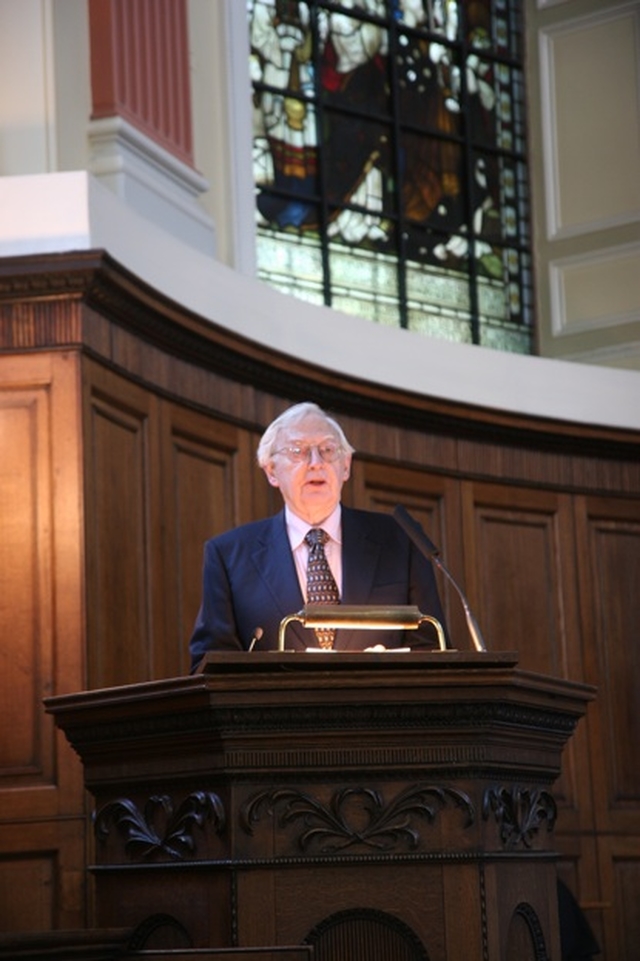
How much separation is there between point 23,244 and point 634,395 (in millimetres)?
3999

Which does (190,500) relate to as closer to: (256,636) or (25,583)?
→ (25,583)

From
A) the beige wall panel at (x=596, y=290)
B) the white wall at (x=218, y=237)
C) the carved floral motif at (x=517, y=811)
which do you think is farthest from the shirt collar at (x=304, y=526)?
the beige wall panel at (x=596, y=290)

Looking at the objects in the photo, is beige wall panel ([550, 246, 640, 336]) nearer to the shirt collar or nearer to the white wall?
the white wall

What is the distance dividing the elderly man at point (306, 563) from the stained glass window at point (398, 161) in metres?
4.24

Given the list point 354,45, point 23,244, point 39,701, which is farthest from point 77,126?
point 354,45

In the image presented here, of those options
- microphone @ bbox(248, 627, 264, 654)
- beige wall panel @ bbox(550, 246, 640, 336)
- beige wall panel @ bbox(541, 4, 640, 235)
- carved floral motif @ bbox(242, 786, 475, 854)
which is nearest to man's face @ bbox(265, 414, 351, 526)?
microphone @ bbox(248, 627, 264, 654)

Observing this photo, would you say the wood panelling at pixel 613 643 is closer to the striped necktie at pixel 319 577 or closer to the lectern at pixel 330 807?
the striped necktie at pixel 319 577

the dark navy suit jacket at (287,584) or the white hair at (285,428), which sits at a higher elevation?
the white hair at (285,428)

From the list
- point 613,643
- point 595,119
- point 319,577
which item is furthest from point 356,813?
point 595,119

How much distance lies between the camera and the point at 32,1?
7059mm

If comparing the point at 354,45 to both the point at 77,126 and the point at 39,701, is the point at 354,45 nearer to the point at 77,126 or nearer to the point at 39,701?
the point at 77,126

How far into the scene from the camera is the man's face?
4.91 m

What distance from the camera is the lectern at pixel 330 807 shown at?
3787 mm

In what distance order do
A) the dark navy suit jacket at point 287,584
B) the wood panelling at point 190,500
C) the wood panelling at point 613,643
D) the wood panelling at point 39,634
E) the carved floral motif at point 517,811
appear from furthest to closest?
1. the wood panelling at point 613,643
2. the wood panelling at point 190,500
3. the wood panelling at point 39,634
4. the dark navy suit jacket at point 287,584
5. the carved floral motif at point 517,811
